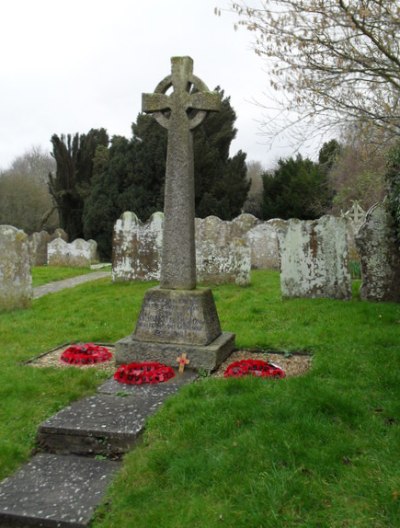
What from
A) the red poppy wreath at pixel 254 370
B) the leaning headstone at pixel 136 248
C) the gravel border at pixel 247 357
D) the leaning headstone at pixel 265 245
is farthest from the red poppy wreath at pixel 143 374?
the leaning headstone at pixel 265 245

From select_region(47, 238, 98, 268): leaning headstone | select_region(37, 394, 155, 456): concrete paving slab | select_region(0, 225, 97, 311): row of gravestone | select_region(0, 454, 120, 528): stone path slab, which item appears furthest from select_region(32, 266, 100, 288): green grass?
select_region(0, 454, 120, 528): stone path slab

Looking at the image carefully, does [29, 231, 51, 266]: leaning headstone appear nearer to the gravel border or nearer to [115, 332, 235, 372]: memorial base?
the gravel border

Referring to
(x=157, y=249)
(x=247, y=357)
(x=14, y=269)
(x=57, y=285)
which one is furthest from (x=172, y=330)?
(x=57, y=285)

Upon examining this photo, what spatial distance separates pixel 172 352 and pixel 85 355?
1.23 metres

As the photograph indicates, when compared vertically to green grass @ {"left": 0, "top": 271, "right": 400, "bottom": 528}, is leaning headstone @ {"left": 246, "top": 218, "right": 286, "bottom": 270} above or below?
above

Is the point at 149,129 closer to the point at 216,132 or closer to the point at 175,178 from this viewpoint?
the point at 216,132

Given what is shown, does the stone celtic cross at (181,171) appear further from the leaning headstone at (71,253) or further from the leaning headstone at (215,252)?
the leaning headstone at (71,253)

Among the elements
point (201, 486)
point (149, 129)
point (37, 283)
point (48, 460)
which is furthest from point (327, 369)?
point (149, 129)

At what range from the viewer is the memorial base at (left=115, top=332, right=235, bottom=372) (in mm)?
5332

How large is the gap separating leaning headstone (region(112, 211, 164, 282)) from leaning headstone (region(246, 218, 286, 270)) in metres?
4.28

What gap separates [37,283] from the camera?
14234 millimetres

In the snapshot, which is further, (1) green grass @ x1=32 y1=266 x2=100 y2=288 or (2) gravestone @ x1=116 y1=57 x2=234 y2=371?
(1) green grass @ x1=32 y1=266 x2=100 y2=288

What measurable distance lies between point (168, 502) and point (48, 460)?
121 cm

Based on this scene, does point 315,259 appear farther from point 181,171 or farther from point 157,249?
point 157,249
